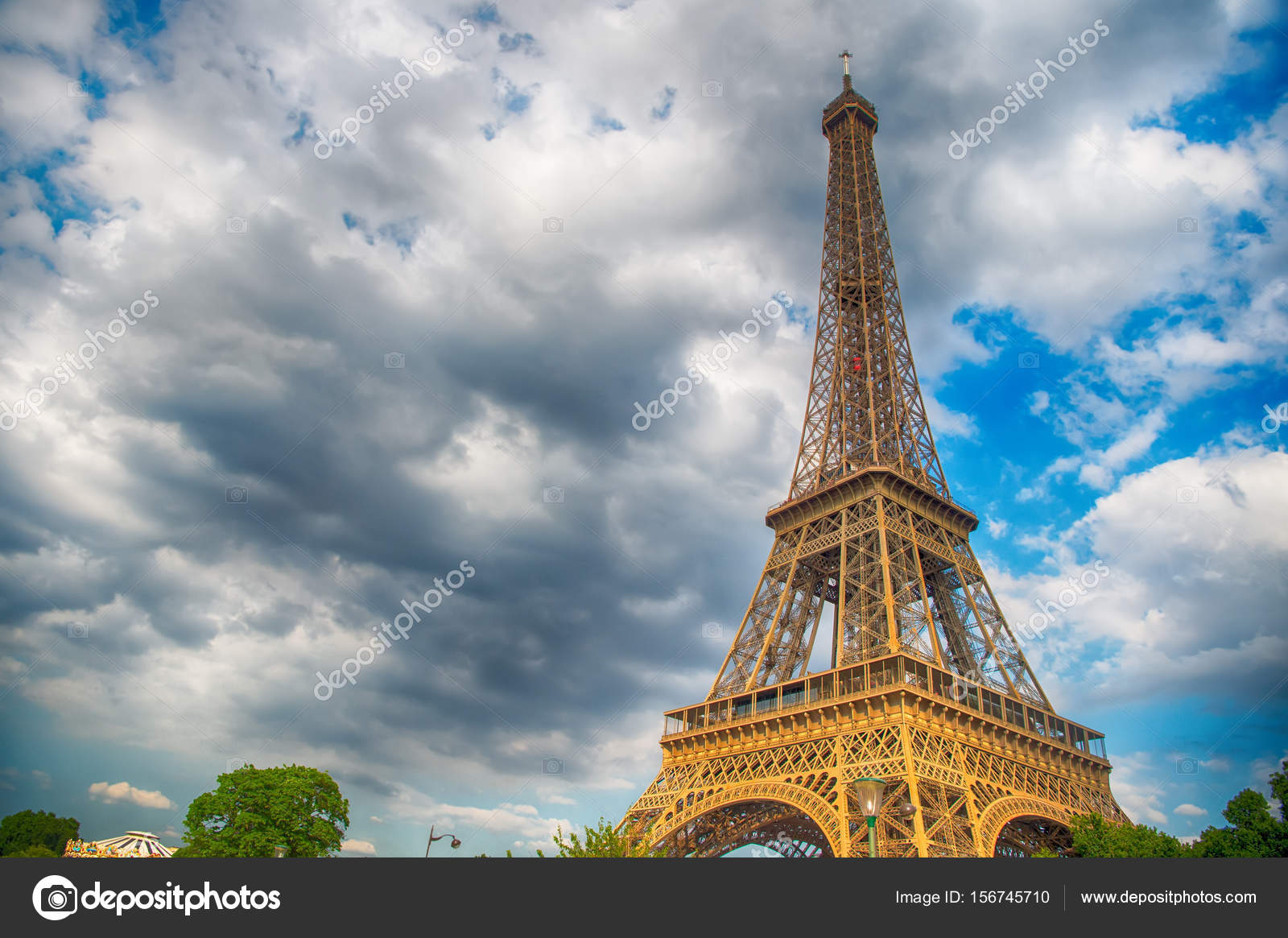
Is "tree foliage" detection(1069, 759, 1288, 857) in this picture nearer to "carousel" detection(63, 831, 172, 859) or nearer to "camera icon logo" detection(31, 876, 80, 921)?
"camera icon logo" detection(31, 876, 80, 921)

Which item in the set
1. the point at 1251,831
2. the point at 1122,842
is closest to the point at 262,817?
the point at 1122,842

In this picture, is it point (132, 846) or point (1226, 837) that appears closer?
point (1226, 837)

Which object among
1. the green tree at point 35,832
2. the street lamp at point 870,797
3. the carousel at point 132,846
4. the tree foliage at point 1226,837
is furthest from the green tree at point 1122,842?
→ the green tree at point 35,832

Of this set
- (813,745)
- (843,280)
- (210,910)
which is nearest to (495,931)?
(210,910)

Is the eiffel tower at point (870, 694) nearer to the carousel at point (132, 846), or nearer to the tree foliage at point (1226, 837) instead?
the tree foliage at point (1226, 837)

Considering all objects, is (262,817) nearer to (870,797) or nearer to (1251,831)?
(870,797)

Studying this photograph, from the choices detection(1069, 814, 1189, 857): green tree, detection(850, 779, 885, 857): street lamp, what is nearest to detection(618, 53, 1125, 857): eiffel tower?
detection(1069, 814, 1189, 857): green tree

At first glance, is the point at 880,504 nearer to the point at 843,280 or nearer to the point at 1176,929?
the point at 843,280
